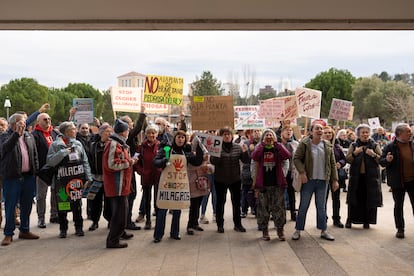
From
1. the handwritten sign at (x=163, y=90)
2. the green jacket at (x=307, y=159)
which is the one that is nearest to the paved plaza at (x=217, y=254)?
the green jacket at (x=307, y=159)

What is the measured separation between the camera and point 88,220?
30.1 feet

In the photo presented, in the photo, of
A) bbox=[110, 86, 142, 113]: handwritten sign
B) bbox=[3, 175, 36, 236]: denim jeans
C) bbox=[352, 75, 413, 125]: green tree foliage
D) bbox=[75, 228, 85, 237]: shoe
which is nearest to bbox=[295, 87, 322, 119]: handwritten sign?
bbox=[110, 86, 142, 113]: handwritten sign

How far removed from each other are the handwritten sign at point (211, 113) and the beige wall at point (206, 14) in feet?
6.47

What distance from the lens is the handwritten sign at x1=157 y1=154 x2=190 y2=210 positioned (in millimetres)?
7199

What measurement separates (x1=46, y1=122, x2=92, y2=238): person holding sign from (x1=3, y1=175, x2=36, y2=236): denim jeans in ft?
1.38

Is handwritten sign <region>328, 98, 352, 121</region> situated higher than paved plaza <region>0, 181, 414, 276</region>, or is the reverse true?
handwritten sign <region>328, 98, 352, 121</region>

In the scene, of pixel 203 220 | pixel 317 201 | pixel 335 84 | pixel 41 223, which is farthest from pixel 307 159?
pixel 335 84

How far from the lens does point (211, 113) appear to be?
339 inches

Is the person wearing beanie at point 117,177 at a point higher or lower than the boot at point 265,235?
higher

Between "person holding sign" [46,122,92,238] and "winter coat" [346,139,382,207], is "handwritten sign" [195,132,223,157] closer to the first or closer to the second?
"person holding sign" [46,122,92,238]

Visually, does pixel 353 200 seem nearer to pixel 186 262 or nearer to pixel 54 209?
pixel 186 262

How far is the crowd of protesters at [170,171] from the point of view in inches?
278

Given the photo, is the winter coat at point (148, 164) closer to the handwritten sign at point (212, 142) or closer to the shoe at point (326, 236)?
the handwritten sign at point (212, 142)

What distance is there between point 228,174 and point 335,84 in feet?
221
